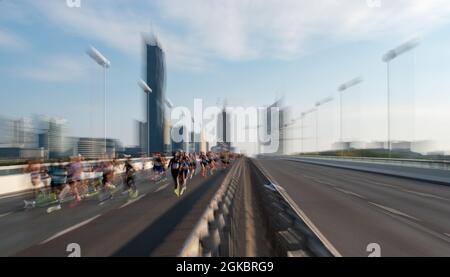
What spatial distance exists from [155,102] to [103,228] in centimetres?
3058

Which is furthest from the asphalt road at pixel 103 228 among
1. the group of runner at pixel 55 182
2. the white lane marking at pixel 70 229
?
the group of runner at pixel 55 182

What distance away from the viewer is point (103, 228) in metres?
10.2

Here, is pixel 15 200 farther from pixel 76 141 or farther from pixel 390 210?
pixel 390 210

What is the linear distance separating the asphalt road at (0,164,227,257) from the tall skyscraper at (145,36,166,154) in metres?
13.6

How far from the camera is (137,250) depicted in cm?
775

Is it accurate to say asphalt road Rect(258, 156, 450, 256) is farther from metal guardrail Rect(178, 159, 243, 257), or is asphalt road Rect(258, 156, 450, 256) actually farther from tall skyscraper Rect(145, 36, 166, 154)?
tall skyscraper Rect(145, 36, 166, 154)

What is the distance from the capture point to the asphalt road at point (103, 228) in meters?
7.91

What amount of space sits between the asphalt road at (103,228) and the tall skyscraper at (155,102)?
13.6 metres

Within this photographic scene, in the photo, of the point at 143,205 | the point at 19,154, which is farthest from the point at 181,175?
the point at 19,154

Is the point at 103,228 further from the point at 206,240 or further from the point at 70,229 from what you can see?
the point at 206,240

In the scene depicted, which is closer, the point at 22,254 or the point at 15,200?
the point at 22,254

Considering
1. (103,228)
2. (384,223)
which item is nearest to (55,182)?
(103,228)

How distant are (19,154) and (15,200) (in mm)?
6771

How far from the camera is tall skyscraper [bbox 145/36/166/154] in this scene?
28359 millimetres
